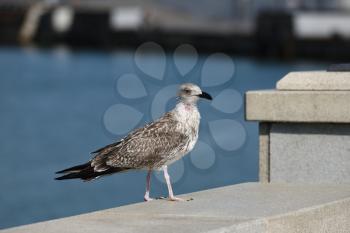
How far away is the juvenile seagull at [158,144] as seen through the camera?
870cm

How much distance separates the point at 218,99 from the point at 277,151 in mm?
87709

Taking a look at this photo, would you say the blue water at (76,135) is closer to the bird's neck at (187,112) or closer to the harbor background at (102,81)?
the harbor background at (102,81)

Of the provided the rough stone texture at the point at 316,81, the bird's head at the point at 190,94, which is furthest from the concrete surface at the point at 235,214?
the rough stone texture at the point at 316,81

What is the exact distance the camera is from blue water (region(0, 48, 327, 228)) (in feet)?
114

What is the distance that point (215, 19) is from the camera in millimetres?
184625

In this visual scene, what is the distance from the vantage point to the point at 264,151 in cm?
954

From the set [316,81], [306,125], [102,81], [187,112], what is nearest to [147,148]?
[187,112]

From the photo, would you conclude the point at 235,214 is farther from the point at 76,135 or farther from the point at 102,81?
the point at 102,81

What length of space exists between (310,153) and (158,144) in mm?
1293

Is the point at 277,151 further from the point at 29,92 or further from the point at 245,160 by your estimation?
the point at 29,92

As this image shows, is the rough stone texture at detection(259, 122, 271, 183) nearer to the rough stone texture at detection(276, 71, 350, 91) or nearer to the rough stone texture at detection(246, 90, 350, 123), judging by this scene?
the rough stone texture at detection(246, 90, 350, 123)

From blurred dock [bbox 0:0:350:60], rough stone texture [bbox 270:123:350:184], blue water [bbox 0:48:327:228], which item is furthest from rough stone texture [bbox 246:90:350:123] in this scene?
blurred dock [bbox 0:0:350:60]

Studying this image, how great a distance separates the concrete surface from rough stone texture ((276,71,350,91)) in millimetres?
871

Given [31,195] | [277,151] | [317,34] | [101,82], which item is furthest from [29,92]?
[277,151]
